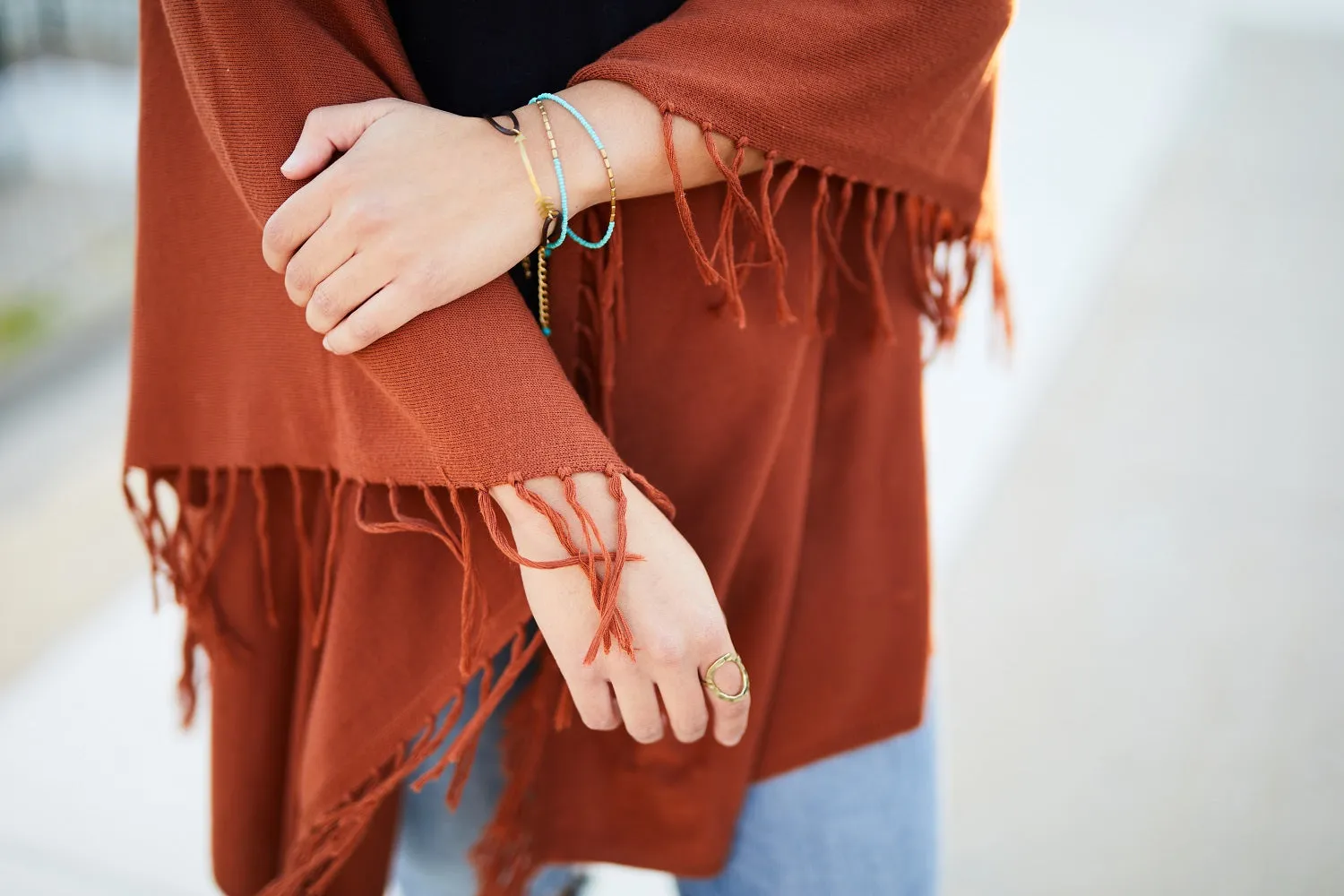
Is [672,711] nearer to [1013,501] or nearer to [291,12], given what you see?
[291,12]

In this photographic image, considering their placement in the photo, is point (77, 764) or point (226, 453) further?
point (77, 764)

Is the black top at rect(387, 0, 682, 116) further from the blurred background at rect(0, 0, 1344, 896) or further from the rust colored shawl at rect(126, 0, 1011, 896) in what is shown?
the blurred background at rect(0, 0, 1344, 896)

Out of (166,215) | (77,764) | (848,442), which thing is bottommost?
(77,764)

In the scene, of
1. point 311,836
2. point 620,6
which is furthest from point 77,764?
point 620,6

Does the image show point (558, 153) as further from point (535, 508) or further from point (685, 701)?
point (685, 701)

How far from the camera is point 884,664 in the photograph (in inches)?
33.1

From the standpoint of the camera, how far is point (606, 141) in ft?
1.91

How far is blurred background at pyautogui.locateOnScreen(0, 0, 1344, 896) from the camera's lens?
1469 millimetres

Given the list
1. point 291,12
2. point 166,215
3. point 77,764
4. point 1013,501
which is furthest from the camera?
point 1013,501

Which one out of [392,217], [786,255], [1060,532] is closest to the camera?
[392,217]

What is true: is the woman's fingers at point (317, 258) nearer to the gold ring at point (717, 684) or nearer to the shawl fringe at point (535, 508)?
the shawl fringe at point (535, 508)

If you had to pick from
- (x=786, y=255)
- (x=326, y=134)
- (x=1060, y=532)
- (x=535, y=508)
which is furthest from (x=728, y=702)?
(x=1060, y=532)

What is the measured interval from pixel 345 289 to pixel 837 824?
53 centimetres

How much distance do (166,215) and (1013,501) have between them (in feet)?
5.58
